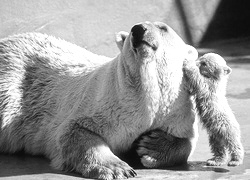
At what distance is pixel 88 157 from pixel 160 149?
636 millimetres

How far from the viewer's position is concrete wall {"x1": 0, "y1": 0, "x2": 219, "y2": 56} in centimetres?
982

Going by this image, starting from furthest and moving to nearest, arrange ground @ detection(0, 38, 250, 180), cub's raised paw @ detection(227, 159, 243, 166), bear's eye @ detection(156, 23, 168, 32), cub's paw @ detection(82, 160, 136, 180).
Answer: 1. bear's eye @ detection(156, 23, 168, 32)
2. cub's raised paw @ detection(227, 159, 243, 166)
3. ground @ detection(0, 38, 250, 180)
4. cub's paw @ detection(82, 160, 136, 180)

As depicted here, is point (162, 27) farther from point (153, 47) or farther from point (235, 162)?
point (235, 162)

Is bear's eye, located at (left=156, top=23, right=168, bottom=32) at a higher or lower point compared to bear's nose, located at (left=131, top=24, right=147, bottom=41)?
lower

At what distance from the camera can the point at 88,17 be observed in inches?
404

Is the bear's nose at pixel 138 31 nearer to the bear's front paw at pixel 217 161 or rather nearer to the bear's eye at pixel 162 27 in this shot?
the bear's eye at pixel 162 27

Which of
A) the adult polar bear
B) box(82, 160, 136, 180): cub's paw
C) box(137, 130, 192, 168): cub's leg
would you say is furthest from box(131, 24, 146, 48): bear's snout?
box(82, 160, 136, 180): cub's paw

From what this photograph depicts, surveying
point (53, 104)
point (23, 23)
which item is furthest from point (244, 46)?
point (53, 104)

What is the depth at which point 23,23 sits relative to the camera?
986cm

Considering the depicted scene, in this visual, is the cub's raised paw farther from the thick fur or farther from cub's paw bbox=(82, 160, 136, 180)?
cub's paw bbox=(82, 160, 136, 180)

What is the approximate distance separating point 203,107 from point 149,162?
2.22 feet

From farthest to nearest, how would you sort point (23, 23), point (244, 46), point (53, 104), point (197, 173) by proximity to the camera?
1. point (244, 46)
2. point (23, 23)
3. point (53, 104)
4. point (197, 173)

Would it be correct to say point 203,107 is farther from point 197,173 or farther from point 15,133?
point 15,133

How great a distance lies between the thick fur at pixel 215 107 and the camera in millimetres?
6230
